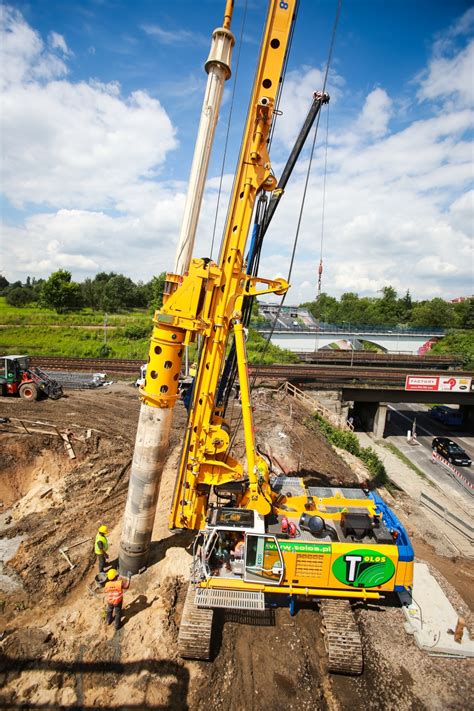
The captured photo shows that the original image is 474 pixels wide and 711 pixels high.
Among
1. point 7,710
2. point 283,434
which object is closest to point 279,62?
point 7,710

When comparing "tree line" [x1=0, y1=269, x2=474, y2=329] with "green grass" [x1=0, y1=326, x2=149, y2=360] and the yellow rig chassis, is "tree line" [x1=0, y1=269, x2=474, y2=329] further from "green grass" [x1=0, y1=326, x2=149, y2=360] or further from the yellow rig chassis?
the yellow rig chassis

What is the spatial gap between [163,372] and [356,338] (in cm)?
5070

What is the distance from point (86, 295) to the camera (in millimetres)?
74000

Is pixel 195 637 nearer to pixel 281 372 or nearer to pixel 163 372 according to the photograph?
pixel 163 372

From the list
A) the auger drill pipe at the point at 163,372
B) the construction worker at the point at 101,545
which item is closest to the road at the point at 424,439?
the auger drill pipe at the point at 163,372

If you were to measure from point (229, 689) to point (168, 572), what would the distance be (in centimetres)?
272

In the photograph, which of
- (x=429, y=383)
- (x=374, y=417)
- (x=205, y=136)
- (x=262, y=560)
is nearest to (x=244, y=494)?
(x=262, y=560)

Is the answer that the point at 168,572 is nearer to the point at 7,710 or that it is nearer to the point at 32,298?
the point at 7,710

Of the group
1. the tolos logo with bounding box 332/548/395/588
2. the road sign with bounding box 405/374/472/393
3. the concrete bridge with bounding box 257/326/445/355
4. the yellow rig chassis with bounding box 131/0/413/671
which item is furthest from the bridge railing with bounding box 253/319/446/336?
the tolos logo with bounding box 332/548/395/588

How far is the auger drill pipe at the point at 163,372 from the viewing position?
7.18 meters

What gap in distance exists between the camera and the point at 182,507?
26.9 feet

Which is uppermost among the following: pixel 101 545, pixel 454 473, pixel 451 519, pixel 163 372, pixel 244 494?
pixel 163 372

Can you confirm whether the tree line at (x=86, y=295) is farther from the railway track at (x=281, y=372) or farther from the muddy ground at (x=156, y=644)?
the muddy ground at (x=156, y=644)

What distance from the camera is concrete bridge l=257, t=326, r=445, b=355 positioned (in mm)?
49625
